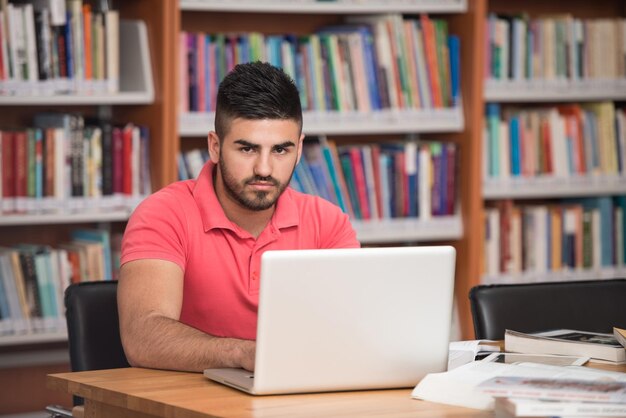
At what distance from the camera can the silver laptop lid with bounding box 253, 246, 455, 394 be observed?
5.91 feet

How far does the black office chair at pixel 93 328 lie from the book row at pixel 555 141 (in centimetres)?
222

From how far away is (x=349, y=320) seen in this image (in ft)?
6.06

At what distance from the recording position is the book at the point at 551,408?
1616 millimetres

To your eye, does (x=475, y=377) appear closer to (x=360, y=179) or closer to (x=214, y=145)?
(x=214, y=145)

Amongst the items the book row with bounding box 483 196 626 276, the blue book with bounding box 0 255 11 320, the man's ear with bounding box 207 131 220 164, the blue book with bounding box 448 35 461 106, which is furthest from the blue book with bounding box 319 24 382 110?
the man's ear with bounding box 207 131 220 164

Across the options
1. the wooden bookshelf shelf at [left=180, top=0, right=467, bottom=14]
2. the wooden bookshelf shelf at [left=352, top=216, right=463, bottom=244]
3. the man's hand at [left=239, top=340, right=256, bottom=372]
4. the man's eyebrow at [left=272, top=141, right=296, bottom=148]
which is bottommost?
the man's hand at [left=239, top=340, right=256, bottom=372]

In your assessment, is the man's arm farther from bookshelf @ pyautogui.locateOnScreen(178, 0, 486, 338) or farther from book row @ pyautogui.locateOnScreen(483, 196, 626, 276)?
book row @ pyautogui.locateOnScreen(483, 196, 626, 276)

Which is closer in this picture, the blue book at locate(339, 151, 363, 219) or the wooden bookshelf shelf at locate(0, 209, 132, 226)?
the wooden bookshelf shelf at locate(0, 209, 132, 226)

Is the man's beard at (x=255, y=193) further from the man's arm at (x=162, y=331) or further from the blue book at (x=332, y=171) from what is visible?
the blue book at (x=332, y=171)

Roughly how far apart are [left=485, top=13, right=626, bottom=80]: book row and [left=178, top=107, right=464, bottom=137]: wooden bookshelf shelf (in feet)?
0.89

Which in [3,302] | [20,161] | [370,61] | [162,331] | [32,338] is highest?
[370,61]

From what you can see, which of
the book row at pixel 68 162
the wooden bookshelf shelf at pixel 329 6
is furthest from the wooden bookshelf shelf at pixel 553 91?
the book row at pixel 68 162

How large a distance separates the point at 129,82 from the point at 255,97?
1.55 m

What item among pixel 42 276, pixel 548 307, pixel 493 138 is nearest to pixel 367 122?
pixel 493 138
